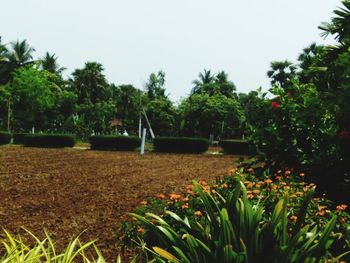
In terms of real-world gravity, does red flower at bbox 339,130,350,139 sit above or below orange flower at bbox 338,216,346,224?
above

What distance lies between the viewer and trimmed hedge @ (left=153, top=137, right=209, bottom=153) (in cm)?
3002

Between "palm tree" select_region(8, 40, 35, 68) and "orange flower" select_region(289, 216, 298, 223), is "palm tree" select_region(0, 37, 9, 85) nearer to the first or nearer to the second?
"palm tree" select_region(8, 40, 35, 68)

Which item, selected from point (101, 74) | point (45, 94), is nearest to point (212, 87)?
point (101, 74)

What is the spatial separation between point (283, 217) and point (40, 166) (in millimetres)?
13824

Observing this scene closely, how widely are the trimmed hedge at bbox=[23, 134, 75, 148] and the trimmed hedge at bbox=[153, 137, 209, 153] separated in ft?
21.6

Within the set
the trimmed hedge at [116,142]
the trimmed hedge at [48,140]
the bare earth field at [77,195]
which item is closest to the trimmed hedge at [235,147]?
the trimmed hedge at [116,142]

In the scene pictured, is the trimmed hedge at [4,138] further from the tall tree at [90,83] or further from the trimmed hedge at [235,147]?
the tall tree at [90,83]

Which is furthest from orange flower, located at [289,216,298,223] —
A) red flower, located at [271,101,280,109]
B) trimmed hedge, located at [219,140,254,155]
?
trimmed hedge, located at [219,140,254,155]

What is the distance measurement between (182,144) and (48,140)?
29.8ft

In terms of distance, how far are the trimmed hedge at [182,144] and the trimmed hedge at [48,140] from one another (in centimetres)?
659

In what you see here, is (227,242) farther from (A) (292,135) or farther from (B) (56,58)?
(B) (56,58)

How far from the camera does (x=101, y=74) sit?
70.7 m

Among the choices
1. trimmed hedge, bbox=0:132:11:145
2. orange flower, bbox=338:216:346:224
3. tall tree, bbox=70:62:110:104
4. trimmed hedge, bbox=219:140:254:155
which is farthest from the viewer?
tall tree, bbox=70:62:110:104

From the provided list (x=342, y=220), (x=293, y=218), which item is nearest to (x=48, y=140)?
(x=342, y=220)
